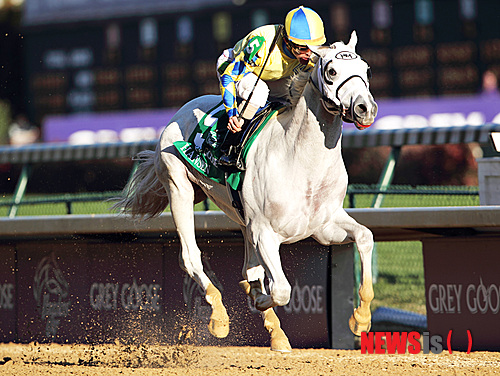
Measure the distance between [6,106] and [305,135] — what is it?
81.6 ft

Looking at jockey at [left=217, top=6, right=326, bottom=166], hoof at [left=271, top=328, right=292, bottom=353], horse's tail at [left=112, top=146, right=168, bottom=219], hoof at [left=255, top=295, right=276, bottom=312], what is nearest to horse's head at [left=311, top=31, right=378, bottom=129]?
jockey at [left=217, top=6, right=326, bottom=166]

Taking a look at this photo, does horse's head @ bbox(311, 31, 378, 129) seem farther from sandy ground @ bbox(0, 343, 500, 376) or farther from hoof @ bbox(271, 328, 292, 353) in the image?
sandy ground @ bbox(0, 343, 500, 376)

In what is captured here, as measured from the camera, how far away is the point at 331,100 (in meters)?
4.94

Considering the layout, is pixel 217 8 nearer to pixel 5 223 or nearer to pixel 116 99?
pixel 116 99

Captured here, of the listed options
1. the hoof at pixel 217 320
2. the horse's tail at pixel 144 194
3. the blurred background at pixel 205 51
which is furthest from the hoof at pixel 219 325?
the blurred background at pixel 205 51

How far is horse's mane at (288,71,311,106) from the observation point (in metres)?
5.39

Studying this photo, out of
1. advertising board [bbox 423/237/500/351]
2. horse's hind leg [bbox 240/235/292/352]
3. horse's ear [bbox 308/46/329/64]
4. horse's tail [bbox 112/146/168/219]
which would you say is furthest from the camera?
advertising board [bbox 423/237/500/351]

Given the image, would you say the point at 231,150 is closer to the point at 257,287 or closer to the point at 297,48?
the point at 297,48

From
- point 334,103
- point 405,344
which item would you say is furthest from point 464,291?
point 334,103

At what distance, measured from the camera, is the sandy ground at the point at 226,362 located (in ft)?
20.9

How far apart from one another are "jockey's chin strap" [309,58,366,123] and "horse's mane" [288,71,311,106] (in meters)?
0.13

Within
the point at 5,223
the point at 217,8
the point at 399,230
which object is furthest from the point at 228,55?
the point at 217,8

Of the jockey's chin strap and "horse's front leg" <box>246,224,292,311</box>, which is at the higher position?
the jockey's chin strap

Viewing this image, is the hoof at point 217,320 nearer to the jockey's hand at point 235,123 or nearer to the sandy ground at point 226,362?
the sandy ground at point 226,362
